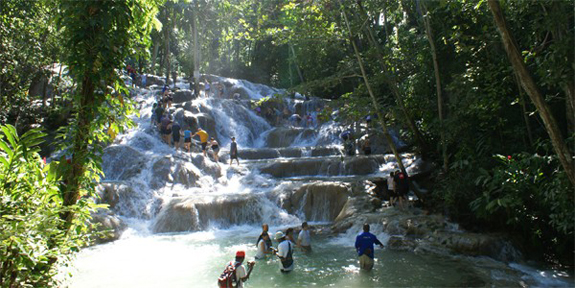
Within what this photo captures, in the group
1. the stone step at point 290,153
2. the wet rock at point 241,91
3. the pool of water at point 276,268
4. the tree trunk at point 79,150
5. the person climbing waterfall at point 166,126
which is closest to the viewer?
the tree trunk at point 79,150

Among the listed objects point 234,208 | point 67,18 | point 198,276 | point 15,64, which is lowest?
point 198,276

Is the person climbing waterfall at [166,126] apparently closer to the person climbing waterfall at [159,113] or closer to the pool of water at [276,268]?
the person climbing waterfall at [159,113]

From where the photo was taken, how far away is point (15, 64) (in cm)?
1745

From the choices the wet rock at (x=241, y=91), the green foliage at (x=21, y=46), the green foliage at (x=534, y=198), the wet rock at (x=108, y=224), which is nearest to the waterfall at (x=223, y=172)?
the wet rock at (x=108, y=224)

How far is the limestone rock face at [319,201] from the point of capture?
45.4 feet

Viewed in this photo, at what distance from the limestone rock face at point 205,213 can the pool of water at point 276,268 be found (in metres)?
1.70

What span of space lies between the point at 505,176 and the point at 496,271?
2.00 m

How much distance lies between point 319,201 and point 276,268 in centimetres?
532

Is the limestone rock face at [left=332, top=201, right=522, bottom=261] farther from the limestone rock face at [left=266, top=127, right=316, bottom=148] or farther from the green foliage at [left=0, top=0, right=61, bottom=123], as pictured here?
the green foliage at [left=0, top=0, right=61, bottom=123]

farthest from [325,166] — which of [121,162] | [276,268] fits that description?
[276,268]

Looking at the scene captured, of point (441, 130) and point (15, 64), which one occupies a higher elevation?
point (15, 64)

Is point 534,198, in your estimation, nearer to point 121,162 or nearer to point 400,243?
point 400,243

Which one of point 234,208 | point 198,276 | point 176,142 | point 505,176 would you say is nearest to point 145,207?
point 234,208

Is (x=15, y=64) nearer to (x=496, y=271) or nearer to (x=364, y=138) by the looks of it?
(x=364, y=138)
